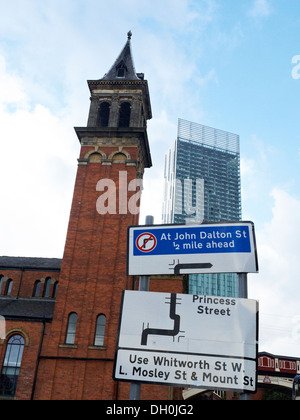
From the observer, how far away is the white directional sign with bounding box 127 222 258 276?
454cm

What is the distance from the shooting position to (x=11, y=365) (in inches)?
925

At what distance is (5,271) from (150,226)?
95.5ft

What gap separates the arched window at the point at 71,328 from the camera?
24.1 m

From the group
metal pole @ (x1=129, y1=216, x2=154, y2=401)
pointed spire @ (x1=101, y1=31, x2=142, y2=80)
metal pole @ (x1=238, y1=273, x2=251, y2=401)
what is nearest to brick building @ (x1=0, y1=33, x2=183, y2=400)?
pointed spire @ (x1=101, y1=31, x2=142, y2=80)

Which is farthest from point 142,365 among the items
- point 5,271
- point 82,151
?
point 5,271

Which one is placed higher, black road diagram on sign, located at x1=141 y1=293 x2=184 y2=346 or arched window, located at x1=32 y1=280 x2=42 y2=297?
arched window, located at x1=32 y1=280 x2=42 y2=297

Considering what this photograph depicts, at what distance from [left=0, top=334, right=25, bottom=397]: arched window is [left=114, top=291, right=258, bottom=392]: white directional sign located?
22232mm

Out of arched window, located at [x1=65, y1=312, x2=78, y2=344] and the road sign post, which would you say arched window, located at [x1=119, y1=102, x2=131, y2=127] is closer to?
arched window, located at [x1=65, y1=312, x2=78, y2=344]

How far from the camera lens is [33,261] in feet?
107

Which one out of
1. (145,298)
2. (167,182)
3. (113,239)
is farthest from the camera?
(167,182)

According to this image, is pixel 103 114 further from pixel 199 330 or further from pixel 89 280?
pixel 199 330

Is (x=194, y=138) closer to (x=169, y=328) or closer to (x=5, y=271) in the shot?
(x=5, y=271)

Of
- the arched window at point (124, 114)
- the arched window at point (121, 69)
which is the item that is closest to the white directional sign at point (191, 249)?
the arched window at point (124, 114)

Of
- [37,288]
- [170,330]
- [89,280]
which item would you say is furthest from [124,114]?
[170,330]
